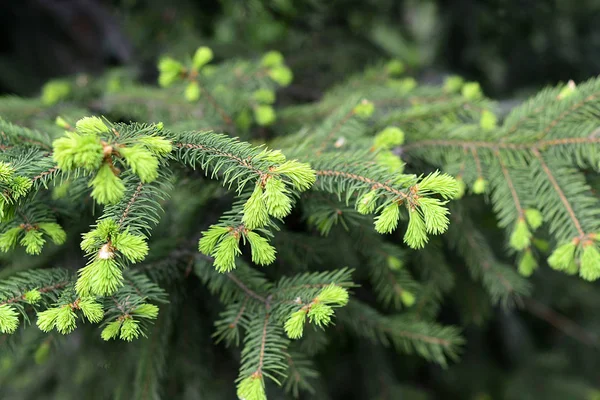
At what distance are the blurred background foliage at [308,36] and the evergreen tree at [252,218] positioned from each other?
786 millimetres

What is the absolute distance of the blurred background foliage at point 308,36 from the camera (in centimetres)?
278

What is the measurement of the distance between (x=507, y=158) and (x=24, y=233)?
1382mm

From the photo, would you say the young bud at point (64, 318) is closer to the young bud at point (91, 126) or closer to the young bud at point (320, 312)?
the young bud at point (91, 126)

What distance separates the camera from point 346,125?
1546 millimetres

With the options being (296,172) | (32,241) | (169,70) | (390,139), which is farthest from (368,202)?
(169,70)

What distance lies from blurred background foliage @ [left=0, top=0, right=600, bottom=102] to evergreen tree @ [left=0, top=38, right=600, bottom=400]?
0.79 m

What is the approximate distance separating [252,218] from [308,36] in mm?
2374

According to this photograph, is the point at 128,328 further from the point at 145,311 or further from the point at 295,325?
the point at 295,325

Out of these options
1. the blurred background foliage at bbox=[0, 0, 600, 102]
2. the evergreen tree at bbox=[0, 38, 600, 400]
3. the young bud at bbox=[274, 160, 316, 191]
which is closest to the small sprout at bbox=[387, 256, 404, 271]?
the evergreen tree at bbox=[0, 38, 600, 400]

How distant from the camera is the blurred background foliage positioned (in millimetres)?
2781

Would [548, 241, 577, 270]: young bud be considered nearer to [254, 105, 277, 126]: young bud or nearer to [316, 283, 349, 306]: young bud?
[316, 283, 349, 306]: young bud

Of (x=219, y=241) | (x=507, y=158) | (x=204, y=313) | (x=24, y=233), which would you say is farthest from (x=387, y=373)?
(x=24, y=233)

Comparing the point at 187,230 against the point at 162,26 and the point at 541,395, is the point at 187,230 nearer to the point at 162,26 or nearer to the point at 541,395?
the point at 162,26

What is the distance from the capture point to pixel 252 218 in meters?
0.97
